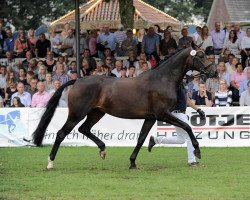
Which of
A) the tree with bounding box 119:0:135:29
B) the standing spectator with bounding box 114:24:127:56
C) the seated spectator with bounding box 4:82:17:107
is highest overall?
the tree with bounding box 119:0:135:29

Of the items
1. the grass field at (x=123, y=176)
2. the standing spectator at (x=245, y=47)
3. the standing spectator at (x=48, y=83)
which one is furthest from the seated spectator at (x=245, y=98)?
the standing spectator at (x=48, y=83)

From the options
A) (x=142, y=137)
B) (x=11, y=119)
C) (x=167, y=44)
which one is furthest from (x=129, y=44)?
(x=142, y=137)

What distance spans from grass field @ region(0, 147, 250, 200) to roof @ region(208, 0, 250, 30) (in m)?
42.0

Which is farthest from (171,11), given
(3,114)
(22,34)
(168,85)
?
(168,85)

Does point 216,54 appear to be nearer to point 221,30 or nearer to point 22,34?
point 221,30

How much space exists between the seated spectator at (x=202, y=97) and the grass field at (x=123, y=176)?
2.21m

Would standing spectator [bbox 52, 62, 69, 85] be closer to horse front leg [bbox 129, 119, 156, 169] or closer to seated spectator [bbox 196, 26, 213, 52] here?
seated spectator [bbox 196, 26, 213, 52]

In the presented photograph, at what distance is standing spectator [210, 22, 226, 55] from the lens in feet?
85.4

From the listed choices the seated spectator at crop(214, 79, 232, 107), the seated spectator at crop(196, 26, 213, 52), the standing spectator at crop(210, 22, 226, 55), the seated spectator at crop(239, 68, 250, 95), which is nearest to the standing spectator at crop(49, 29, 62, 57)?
the seated spectator at crop(196, 26, 213, 52)

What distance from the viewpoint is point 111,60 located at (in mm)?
25531

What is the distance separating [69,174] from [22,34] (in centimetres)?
1380

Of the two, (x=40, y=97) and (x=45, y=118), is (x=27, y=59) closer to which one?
(x=40, y=97)

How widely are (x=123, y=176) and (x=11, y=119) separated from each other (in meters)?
7.72

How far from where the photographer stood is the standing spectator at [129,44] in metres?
25.9
